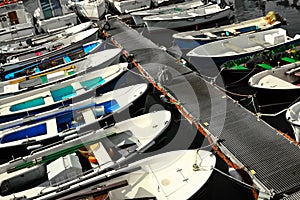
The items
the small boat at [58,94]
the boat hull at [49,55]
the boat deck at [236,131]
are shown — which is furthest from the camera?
the boat hull at [49,55]

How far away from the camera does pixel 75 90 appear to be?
18.5m

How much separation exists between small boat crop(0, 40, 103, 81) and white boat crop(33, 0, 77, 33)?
24.5 ft

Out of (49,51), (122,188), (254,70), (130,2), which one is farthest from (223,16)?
(122,188)

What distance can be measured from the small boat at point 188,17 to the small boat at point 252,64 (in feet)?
32.7

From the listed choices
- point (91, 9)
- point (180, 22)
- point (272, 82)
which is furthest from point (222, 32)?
point (91, 9)

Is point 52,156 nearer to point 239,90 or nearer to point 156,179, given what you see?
point 156,179

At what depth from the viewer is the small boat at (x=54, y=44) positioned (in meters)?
25.2

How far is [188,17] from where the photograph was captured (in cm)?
2850

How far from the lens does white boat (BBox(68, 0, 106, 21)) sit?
108 feet

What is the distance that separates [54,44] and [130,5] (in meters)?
11.6

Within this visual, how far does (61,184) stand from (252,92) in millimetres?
11052

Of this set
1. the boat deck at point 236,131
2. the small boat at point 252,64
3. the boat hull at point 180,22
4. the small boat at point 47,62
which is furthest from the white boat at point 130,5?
the small boat at point 252,64

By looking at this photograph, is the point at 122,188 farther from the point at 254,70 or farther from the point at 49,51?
the point at 49,51

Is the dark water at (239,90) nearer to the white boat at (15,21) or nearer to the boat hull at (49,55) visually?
the white boat at (15,21)
